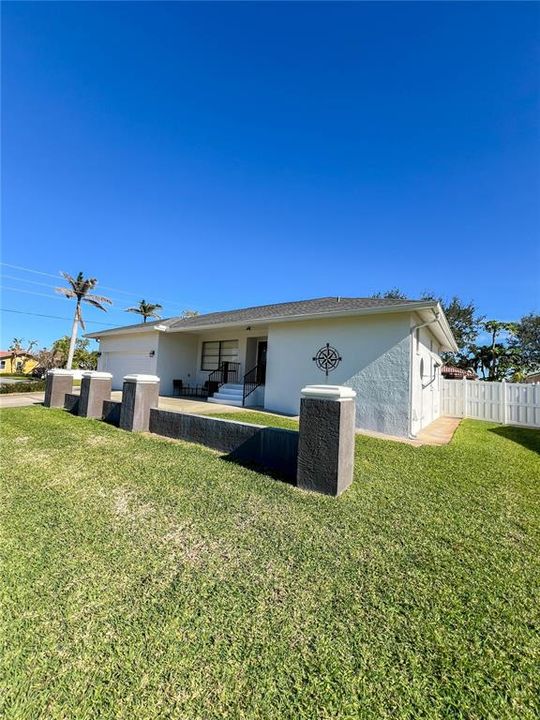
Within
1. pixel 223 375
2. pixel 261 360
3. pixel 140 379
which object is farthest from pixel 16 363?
pixel 140 379

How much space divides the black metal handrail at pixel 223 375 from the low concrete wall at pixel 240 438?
7678mm

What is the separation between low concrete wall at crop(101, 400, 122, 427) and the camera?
26.5ft

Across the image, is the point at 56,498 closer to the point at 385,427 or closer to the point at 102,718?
the point at 102,718

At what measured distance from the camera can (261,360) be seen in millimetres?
14164

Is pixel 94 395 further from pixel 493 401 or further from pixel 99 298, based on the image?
pixel 99 298

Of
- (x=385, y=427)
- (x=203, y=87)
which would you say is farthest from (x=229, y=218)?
(x=385, y=427)

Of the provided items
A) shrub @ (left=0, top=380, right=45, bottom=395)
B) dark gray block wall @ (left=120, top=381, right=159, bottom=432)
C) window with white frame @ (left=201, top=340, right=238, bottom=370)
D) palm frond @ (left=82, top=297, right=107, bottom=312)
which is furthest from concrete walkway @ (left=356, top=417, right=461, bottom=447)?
palm frond @ (left=82, top=297, right=107, bottom=312)

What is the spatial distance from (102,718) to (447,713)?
173 cm

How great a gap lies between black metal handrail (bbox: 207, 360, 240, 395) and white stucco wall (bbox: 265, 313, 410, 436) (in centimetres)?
410

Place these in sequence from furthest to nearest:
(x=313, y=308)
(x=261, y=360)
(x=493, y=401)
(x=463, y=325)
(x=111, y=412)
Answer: (x=463, y=325) → (x=261, y=360) → (x=493, y=401) → (x=313, y=308) → (x=111, y=412)

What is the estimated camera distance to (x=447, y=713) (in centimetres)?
163

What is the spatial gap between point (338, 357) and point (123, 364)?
43.2 feet

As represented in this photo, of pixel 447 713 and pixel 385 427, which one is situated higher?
pixel 385 427

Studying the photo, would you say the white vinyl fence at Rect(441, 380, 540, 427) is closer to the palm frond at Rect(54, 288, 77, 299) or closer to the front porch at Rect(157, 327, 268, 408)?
the front porch at Rect(157, 327, 268, 408)
